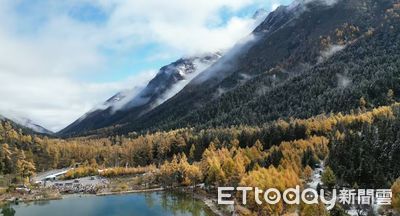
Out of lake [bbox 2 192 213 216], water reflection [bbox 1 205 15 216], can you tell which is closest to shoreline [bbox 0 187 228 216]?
lake [bbox 2 192 213 216]

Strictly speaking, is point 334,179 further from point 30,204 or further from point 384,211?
point 30,204

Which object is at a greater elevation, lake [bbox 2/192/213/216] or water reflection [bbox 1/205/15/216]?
lake [bbox 2/192/213/216]

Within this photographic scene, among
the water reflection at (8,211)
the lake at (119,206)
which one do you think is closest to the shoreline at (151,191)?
the lake at (119,206)

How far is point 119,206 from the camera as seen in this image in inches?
6063

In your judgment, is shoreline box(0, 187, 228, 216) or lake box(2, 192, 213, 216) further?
lake box(2, 192, 213, 216)

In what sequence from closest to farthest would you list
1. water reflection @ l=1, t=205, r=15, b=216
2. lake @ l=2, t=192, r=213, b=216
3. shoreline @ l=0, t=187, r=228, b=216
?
1. shoreline @ l=0, t=187, r=228, b=216
2. lake @ l=2, t=192, r=213, b=216
3. water reflection @ l=1, t=205, r=15, b=216

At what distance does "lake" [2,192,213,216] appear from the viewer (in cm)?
13962

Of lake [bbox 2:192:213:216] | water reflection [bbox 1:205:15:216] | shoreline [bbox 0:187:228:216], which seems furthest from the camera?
water reflection [bbox 1:205:15:216]

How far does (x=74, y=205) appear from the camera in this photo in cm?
16300

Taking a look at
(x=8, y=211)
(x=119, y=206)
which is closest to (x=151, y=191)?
(x=119, y=206)

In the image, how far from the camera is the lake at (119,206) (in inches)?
5497

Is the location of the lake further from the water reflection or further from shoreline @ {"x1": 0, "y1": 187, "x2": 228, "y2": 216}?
shoreline @ {"x1": 0, "y1": 187, "x2": 228, "y2": 216}

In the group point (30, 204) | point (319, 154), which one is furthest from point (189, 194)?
point (30, 204)

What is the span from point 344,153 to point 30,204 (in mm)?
107868
